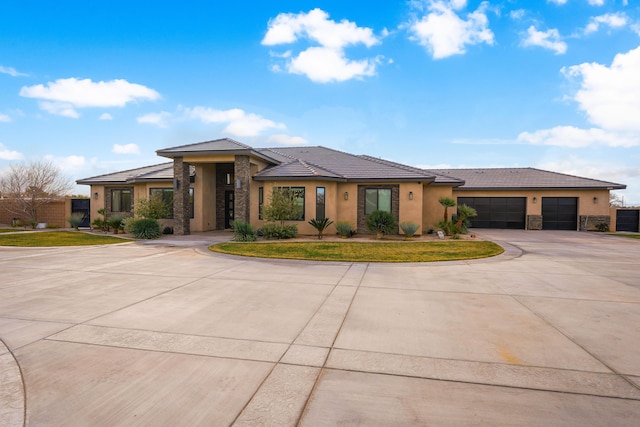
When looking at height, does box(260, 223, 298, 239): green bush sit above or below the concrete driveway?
above

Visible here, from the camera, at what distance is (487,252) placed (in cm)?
1193

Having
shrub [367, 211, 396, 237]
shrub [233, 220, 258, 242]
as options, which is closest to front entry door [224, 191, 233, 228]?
shrub [233, 220, 258, 242]

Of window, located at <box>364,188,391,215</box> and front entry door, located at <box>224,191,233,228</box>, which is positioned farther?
front entry door, located at <box>224,191,233,228</box>

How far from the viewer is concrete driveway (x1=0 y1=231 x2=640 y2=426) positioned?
2.76 metres

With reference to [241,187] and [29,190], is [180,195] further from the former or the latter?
[29,190]

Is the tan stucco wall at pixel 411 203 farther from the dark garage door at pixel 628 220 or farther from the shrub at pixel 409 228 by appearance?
the dark garage door at pixel 628 220

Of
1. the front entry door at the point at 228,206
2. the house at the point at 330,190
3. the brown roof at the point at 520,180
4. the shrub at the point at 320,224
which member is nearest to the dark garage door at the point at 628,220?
the house at the point at 330,190

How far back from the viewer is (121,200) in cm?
2295

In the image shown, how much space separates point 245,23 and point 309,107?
10.7 metres

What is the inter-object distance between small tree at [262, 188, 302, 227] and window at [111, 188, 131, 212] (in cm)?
1175

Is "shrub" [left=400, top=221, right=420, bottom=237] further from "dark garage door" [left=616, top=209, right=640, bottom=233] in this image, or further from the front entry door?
"dark garage door" [left=616, top=209, right=640, bottom=233]

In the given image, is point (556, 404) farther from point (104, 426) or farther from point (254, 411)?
point (104, 426)

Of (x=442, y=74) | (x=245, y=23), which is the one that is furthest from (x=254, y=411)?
(x=442, y=74)

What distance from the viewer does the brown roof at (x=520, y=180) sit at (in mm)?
23125
